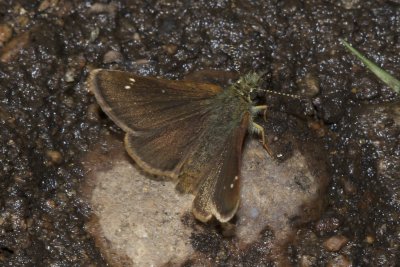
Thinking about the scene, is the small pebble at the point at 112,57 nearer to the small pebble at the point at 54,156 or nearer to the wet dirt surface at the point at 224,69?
the wet dirt surface at the point at 224,69

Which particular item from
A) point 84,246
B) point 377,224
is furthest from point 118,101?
point 377,224

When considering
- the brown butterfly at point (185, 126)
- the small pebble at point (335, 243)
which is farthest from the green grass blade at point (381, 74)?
the small pebble at point (335, 243)

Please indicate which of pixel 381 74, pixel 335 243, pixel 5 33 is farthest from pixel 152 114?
pixel 381 74

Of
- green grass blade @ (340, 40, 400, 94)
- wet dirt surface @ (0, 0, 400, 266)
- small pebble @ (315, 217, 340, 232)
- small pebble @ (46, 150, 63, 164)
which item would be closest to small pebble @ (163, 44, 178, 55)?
wet dirt surface @ (0, 0, 400, 266)

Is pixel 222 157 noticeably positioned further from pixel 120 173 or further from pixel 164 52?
pixel 164 52

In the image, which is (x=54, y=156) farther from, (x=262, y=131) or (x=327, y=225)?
(x=327, y=225)

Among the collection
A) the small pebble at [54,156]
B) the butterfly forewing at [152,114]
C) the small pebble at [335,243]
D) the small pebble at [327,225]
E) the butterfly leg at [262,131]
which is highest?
the butterfly forewing at [152,114]
